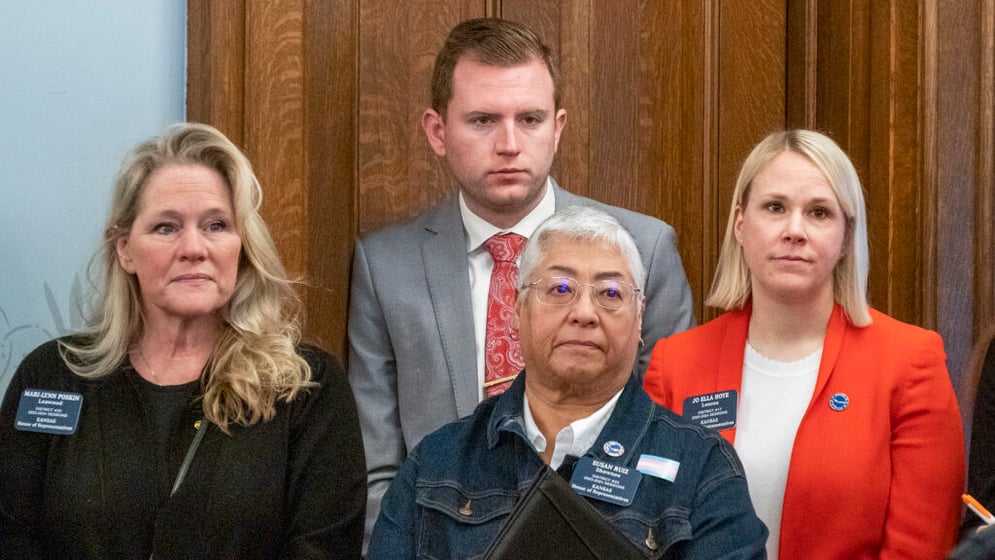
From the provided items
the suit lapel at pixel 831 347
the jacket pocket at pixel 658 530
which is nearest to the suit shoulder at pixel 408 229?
the suit lapel at pixel 831 347

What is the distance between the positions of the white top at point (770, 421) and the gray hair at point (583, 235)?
0.52 metres

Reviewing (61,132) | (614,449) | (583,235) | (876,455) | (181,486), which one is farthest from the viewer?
(61,132)

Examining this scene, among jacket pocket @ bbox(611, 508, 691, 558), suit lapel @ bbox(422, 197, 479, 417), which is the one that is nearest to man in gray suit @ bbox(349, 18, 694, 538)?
suit lapel @ bbox(422, 197, 479, 417)

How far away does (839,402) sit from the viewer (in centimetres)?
282

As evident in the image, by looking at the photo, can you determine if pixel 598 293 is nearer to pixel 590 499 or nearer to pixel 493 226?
pixel 590 499

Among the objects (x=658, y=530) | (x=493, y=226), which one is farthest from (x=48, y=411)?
(x=658, y=530)

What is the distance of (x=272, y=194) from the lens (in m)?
3.19

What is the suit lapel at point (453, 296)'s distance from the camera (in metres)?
3.14

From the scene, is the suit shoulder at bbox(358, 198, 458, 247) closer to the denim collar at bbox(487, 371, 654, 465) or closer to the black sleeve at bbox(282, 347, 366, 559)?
the black sleeve at bbox(282, 347, 366, 559)

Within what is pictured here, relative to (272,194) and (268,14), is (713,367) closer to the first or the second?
(272,194)

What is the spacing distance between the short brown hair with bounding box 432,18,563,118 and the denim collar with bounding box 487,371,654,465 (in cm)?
99

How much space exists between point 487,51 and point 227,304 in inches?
35.0

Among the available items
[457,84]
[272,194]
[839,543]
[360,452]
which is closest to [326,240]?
[272,194]

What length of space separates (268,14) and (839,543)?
1.80 meters
